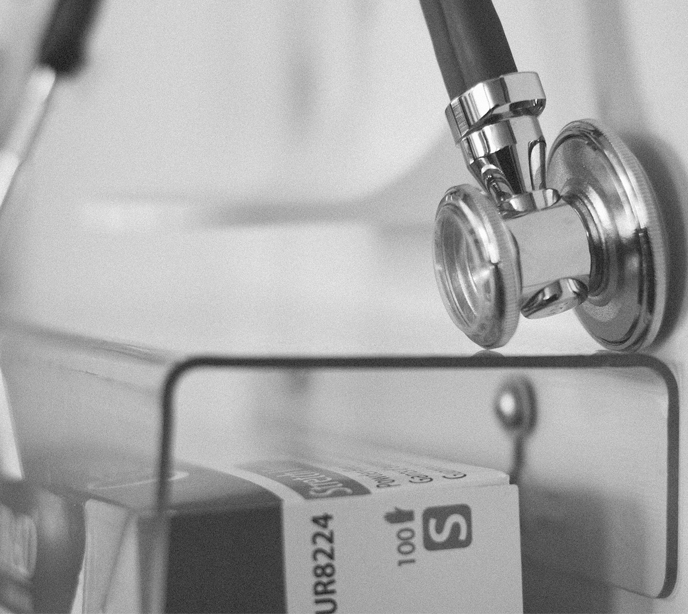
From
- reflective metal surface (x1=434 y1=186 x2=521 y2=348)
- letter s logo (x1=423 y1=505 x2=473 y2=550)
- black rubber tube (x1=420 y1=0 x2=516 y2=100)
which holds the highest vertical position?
black rubber tube (x1=420 y1=0 x2=516 y2=100)

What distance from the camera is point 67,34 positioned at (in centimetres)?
52

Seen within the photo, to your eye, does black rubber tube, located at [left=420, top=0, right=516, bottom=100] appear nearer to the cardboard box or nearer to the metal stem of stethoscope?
the metal stem of stethoscope

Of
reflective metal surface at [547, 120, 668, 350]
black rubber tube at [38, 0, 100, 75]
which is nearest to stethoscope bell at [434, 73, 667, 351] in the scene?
reflective metal surface at [547, 120, 668, 350]

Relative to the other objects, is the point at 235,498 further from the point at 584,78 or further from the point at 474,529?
the point at 584,78

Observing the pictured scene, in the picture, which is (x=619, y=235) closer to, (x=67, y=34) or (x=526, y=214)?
(x=526, y=214)

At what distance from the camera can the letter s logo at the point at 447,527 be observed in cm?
20

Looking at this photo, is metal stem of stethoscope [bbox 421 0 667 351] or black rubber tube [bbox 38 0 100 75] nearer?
metal stem of stethoscope [bbox 421 0 667 351]

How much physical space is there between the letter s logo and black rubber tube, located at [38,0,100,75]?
1.37 ft

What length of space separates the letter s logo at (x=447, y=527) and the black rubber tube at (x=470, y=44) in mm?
109

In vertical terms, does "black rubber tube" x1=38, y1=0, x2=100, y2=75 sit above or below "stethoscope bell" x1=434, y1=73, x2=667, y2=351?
above

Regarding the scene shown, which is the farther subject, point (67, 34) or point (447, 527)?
point (67, 34)

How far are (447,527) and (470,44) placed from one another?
124 mm

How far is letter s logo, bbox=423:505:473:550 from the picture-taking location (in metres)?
0.20

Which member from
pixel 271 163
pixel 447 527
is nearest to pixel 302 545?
pixel 447 527
